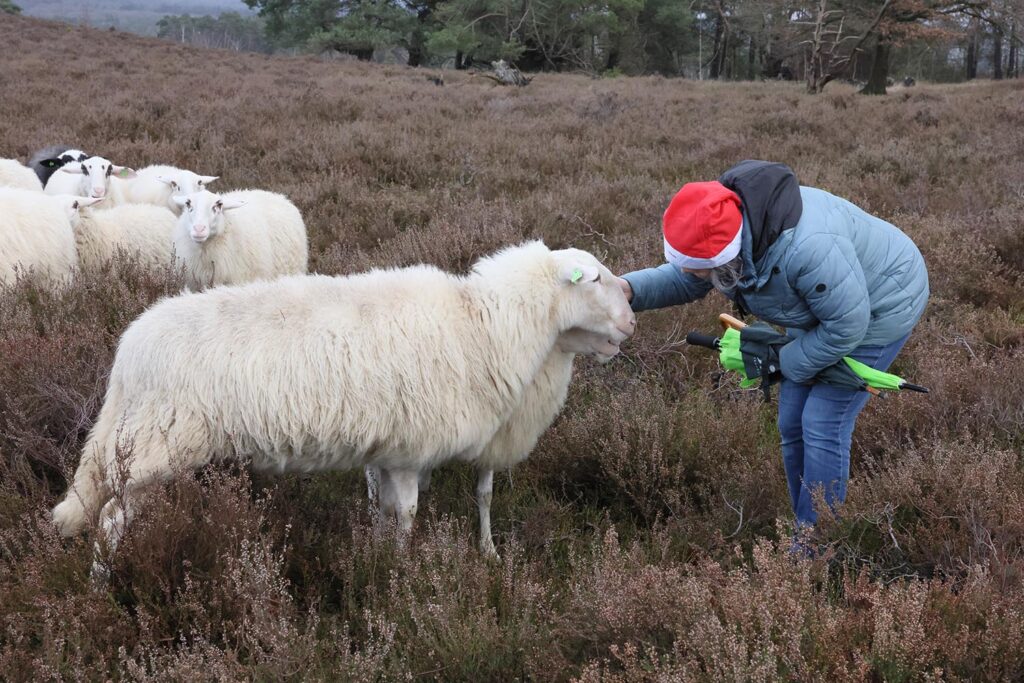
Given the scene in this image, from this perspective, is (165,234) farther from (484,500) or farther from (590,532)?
(590,532)

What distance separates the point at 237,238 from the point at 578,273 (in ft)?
11.8

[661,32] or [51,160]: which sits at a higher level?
[661,32]

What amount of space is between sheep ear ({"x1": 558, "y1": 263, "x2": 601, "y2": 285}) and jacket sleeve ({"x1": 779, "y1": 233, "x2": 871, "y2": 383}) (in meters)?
0.80

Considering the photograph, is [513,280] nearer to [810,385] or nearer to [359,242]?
[810,385]

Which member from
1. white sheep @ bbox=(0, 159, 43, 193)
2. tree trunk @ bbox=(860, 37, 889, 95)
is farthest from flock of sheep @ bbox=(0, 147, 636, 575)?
tree trunk @ bbox=(860, 37, 889, 95)

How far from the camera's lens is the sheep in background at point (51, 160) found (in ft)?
25.9

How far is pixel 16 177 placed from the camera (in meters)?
6.91

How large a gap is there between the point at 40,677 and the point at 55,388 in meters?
1.61

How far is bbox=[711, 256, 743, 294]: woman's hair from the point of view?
8.24 feet

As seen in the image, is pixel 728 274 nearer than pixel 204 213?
Yes

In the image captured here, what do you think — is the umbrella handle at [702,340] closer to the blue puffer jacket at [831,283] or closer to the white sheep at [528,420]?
the blue puffer jacket at [831,283]

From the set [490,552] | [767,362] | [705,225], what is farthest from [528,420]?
[705,225]

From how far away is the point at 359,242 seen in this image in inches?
266

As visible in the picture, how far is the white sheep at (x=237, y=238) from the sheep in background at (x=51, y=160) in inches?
113
